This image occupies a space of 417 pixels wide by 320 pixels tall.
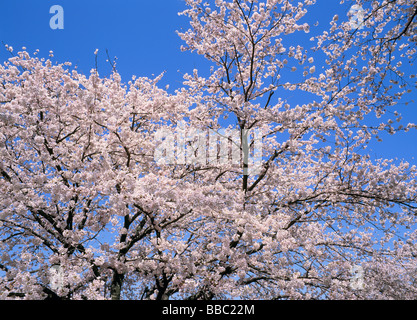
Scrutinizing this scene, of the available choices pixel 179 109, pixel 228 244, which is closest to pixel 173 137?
pixel 179 109

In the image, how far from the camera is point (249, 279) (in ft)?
28.6

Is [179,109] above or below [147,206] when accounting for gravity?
above

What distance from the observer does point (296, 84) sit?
8.73 m

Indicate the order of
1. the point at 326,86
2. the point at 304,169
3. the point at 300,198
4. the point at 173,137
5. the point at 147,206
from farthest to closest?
the point at 304,169, the point at 173,137, the point at 300,198, the point at 326,86, the point at 147,206

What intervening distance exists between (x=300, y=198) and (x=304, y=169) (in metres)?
3.84

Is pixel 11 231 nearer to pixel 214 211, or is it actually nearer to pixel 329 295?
pixel 214 211

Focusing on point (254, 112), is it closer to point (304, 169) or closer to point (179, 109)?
point (179, 109)

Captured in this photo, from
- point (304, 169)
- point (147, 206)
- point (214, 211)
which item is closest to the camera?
point (147, 206)

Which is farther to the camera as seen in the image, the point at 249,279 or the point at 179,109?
the point at 179,109
